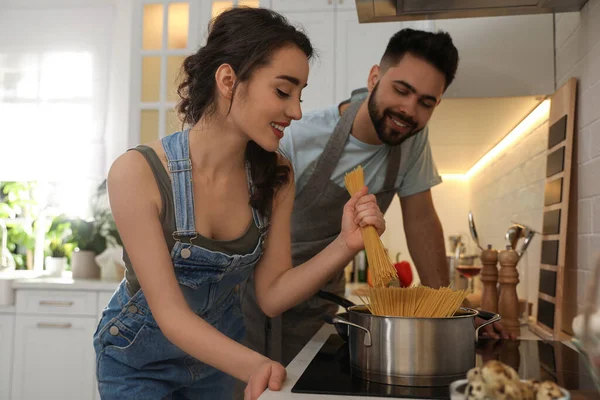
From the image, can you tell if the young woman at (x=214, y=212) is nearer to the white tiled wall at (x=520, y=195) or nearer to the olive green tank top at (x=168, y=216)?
the olive green tank top at (x=168, y=216)

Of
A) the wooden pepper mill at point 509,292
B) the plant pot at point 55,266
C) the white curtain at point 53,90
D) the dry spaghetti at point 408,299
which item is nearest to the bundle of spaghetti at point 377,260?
the dry spaghetti at point 408,299

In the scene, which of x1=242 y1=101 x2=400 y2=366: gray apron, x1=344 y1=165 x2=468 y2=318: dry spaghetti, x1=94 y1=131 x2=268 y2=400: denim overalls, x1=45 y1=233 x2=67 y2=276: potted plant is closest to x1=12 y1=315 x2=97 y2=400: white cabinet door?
x1=45 y1=233 x2=67 y2=276: potted plant

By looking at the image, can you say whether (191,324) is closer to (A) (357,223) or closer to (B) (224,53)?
(A) (357,223)

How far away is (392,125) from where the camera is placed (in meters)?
1.55

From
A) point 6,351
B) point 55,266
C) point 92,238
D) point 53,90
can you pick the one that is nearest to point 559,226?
point 92,238

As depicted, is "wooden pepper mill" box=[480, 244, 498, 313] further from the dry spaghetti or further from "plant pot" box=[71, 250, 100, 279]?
"plant pot" box=[71, 250, 100, 279]

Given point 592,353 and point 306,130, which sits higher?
point 306,130

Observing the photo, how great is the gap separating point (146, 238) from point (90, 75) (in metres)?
2.74

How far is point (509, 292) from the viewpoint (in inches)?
53.4

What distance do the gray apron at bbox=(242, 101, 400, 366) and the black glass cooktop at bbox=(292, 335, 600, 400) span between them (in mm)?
462

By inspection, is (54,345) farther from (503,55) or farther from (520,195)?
(503,55)

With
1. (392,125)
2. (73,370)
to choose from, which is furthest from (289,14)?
(73,370)

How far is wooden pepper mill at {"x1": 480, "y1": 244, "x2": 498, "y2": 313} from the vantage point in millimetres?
1398

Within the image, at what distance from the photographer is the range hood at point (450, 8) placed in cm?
154
